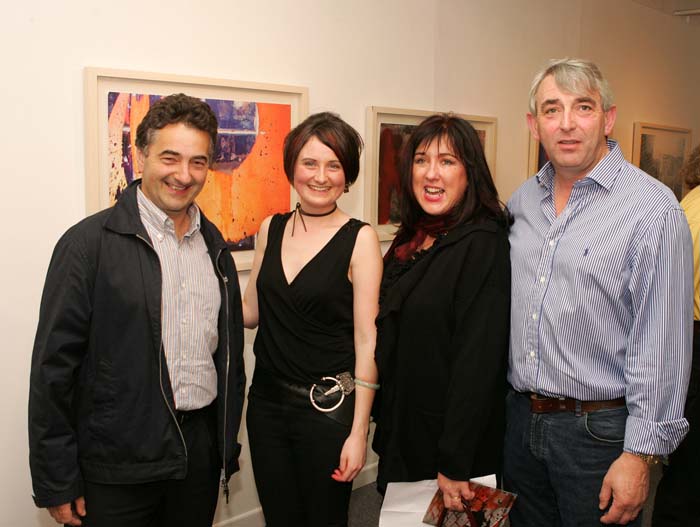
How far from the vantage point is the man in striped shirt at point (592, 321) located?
1.68 meters

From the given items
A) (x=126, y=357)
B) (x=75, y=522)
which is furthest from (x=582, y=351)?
(x=75, y=522)

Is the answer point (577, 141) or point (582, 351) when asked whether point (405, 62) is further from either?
point (582, 351)

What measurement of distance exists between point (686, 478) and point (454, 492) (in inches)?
44.3

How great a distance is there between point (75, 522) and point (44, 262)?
111 cm

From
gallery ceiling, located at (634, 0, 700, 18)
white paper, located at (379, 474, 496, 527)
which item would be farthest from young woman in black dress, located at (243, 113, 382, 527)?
gallery ceiling, located at (634, 0, 700, 18)

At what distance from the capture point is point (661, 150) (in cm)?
593

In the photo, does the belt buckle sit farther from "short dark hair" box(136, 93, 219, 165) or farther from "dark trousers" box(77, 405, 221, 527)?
"short dark hair" box(136, 93, 219, 165)

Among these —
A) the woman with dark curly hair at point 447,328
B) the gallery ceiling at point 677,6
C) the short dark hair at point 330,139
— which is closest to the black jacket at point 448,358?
the woman with dark curly hair at point 447,328

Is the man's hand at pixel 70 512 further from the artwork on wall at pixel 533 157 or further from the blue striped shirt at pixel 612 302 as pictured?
the artwork on wall at pixel 533 157

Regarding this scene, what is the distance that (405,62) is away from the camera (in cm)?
375

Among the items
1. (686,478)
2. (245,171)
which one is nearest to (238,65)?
(245,171)

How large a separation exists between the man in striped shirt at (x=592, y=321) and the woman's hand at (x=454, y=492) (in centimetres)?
21

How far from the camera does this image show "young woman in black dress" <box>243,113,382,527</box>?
204 centimetres

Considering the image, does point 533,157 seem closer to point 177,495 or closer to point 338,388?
point 338,388
